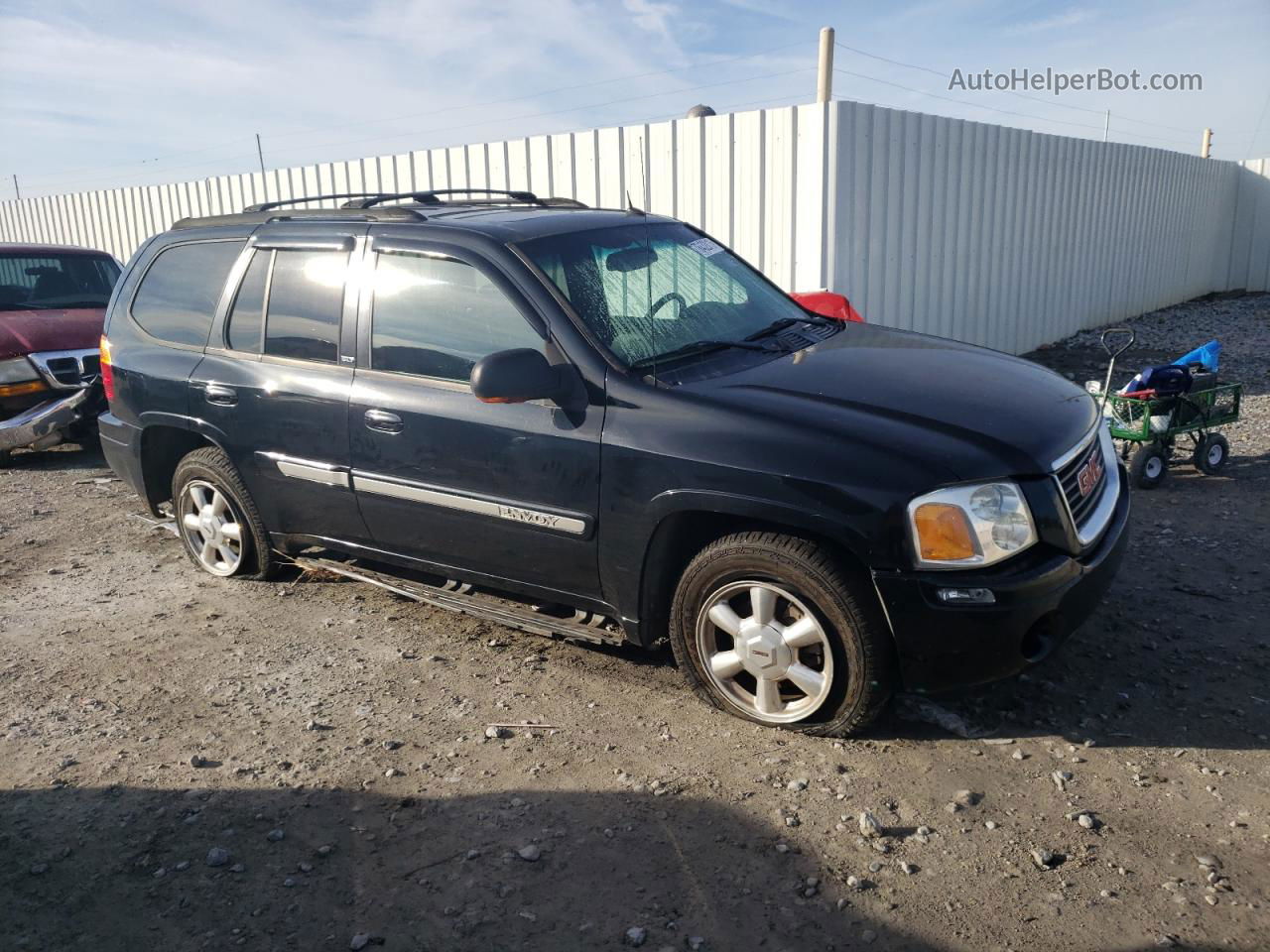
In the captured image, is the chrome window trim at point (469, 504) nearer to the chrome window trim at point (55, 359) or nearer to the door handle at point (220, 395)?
the door handle at point (220, 395)

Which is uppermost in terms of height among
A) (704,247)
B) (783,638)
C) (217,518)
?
(704,247)

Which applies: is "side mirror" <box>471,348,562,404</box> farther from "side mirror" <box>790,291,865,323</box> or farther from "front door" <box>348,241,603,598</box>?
"side mirror" <box>790,291,865,323</box>

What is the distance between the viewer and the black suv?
3172 mm

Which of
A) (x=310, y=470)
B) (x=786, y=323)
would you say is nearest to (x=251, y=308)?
(x=310, y=470)

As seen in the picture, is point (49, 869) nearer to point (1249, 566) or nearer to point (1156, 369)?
point (1249, 566)

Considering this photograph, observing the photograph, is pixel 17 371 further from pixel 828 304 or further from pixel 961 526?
pixel 961 526

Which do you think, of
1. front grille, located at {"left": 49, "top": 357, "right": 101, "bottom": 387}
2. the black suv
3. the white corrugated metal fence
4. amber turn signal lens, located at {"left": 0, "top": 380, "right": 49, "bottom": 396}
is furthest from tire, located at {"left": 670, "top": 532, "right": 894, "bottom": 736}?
amber turn signal lens, located at {"left": 0, "top": 380, "right": 49, "bottom": 396}

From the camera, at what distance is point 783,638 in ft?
11.2

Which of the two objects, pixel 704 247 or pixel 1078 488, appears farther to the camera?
pixel 704 247

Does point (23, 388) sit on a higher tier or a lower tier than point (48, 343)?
lower

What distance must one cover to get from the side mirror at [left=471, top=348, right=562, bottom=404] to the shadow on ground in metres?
1.38

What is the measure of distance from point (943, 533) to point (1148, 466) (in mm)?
4144

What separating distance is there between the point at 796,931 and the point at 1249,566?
360cm

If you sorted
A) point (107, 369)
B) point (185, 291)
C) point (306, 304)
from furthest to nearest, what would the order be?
point (107, 369) → point (185, 291) → point (306, 304)
